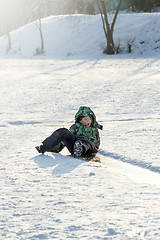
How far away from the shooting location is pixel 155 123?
6.14 m

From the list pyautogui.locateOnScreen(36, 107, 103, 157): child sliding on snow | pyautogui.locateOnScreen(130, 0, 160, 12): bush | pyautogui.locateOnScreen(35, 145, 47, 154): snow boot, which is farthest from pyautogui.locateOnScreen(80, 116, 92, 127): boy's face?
pyautogui.locateOnScreen(130, 0, 160, 12): bush

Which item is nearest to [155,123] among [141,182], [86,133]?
[86,133]

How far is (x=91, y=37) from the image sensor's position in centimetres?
2711

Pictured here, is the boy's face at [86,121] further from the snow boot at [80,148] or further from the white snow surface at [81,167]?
the white snow surface at [81,167]

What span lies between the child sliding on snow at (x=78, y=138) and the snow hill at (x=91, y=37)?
656 inches

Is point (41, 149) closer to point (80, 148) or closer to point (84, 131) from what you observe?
point (80, 148)

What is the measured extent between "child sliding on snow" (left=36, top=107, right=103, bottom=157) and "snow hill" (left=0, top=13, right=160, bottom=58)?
54.7 feet

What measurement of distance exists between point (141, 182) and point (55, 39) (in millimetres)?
28652

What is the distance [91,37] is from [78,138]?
23.8m

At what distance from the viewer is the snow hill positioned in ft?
73.0

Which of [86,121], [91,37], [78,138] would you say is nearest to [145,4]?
[91,37]

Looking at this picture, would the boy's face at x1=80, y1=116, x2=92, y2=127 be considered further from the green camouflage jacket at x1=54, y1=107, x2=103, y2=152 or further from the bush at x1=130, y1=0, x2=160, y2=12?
the bush at x1=130, y1=0, x2=160, y2=12

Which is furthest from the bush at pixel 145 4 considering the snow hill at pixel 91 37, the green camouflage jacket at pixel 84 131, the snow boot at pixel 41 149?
the snow boot at pixel 41 149

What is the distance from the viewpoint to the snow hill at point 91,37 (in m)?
22.3
